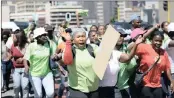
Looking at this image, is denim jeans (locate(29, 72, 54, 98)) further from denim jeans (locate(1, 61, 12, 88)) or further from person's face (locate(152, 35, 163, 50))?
denim jeans (locate(1, 61, 12, 88))

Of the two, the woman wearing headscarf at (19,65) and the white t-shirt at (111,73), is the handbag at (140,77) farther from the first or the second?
the woman wearing headscarf at (19,65)

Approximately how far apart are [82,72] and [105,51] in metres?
0.41

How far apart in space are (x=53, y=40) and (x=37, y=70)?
2.82 feet

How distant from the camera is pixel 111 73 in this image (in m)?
5.41

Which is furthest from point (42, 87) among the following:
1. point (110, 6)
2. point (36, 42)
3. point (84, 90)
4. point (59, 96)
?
point (110, 6)

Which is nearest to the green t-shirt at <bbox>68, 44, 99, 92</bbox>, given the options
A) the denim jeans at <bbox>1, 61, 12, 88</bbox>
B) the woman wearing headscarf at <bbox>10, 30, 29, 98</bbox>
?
the woman wearing headscarf at <bbox>10, 30, 29, 98</bbox>

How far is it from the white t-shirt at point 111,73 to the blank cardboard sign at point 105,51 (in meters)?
0.69

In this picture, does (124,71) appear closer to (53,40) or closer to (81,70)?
(81,70)

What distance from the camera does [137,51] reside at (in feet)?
17.1

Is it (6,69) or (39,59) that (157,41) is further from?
(6,69)

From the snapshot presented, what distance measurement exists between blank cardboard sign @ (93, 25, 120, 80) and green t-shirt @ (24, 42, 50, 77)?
2.26 meters

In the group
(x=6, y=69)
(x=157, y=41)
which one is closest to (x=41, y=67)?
(x=157, y=41)

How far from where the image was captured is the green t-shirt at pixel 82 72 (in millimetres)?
4844

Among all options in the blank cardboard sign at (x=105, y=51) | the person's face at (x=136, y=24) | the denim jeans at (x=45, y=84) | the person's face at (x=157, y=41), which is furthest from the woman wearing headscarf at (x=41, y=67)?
the blank cardboard sign at (x=105, y=51)
